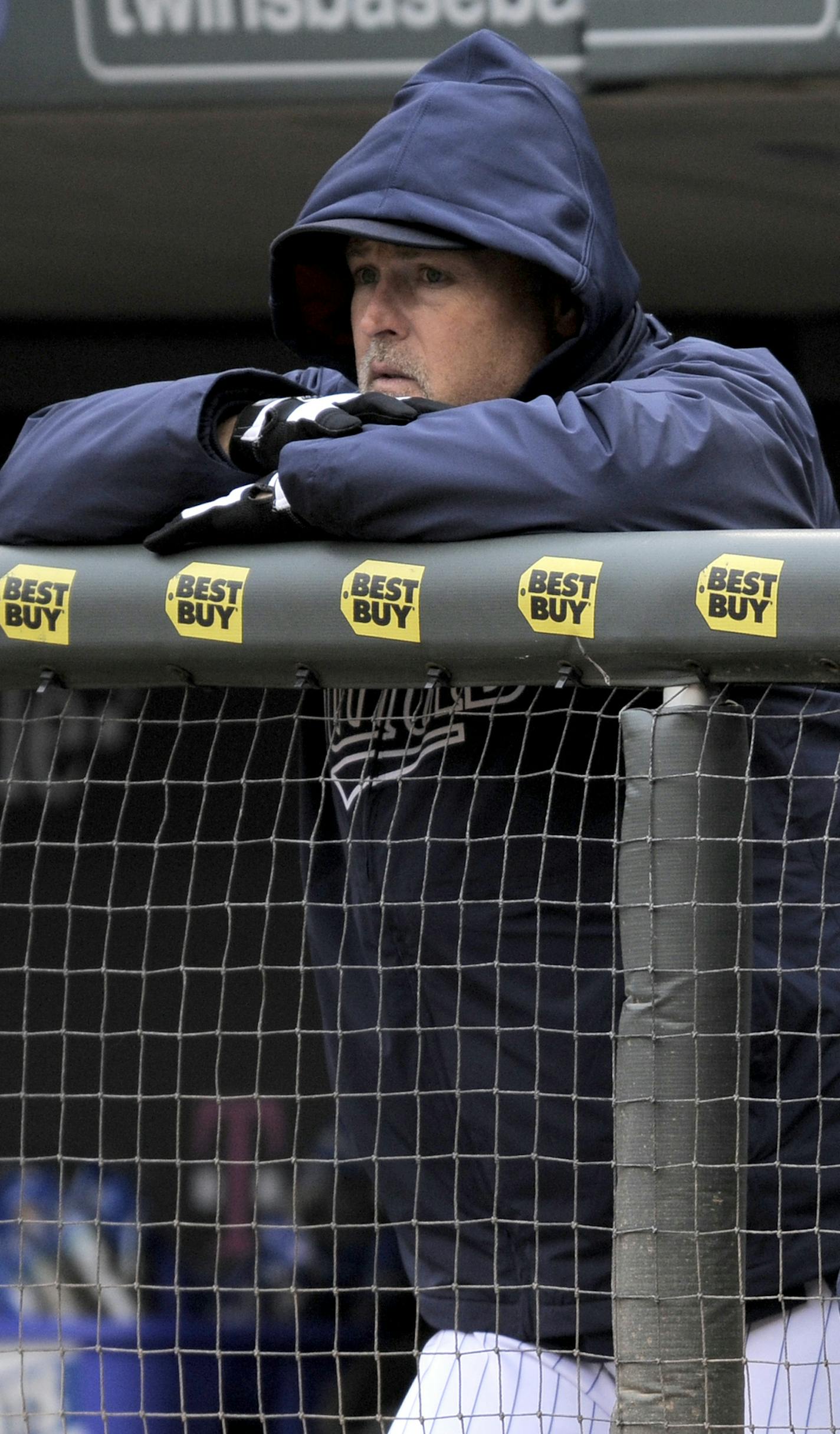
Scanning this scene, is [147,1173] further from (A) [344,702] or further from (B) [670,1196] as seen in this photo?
(B) [670,1196]

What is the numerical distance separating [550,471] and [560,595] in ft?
0.31

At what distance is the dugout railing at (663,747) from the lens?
1.21 m

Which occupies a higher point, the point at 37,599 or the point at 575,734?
the point at 37,599

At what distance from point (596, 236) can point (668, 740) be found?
0.57 m

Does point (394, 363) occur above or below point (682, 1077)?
above

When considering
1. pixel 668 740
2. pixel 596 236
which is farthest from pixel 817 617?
pixel 596 236

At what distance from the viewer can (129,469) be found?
56.6 inches

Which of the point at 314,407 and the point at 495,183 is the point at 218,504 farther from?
the point at 495,183

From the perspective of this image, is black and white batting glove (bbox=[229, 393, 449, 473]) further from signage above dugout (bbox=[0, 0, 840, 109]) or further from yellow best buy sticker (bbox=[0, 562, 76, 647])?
signage above dugout (bbox=[0, 0, 840, 109])

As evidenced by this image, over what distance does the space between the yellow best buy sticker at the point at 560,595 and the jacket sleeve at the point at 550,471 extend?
4cm

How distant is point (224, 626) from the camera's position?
4.35ft

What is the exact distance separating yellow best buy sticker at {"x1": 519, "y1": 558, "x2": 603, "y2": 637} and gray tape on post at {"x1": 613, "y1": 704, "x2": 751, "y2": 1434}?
0.28ft

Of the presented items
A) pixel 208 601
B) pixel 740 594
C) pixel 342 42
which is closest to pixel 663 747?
pixel 740 594

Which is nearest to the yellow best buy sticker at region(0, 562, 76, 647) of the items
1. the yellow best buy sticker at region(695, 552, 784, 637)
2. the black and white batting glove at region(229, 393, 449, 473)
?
the black and white batting glove at region(229, 393, 449, 473)
